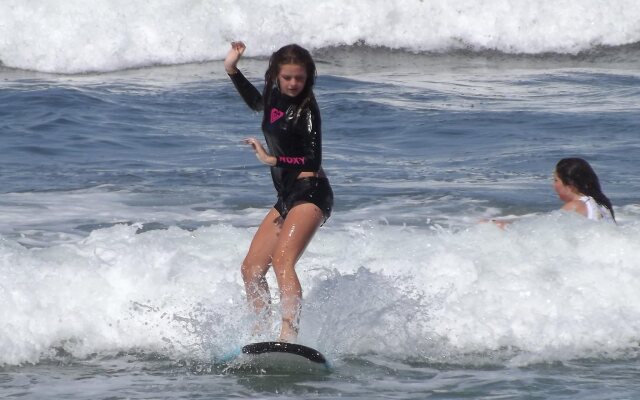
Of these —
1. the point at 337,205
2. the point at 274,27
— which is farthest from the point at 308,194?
A: the point at 274,27

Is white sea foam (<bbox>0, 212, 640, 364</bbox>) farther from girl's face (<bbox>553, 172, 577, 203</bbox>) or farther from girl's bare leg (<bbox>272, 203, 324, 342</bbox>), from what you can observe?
girl's bare leg (<bbox>272, 203, 324, 342</bbox>)

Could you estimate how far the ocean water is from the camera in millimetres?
6703

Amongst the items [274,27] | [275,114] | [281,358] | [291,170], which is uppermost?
[274,27]

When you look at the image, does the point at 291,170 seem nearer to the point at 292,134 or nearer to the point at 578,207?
the point at 292,134

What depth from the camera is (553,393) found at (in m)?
6.01

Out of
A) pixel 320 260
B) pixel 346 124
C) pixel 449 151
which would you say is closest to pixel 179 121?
pixel 346 124

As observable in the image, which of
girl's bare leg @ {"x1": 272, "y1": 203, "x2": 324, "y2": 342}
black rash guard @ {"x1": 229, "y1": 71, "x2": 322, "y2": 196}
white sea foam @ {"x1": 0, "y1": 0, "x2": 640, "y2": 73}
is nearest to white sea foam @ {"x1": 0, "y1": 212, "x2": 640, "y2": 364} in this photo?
girl's bare leg @ {"x1": 272, "y1": 203, "x2": 324, "y2": 342}

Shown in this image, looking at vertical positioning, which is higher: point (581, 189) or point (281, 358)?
point (581, 189)

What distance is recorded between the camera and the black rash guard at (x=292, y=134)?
6.21 metres

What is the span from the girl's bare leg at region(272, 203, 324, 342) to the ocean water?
0.29 metres

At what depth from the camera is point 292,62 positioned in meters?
6.11

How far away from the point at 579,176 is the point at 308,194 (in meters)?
2.61

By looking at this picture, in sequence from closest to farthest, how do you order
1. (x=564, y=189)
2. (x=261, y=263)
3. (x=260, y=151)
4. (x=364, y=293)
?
1. (x=260, y=151)
2. (x=261, y=263)
3. (x=364, y=293)
4. (x=564, y=189)

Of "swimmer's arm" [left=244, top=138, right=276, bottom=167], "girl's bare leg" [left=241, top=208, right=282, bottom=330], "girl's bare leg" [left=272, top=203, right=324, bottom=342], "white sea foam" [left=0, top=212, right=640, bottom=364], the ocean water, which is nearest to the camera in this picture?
"swimmer's arm" [left=244, top=138, right=276, bottom=167]
